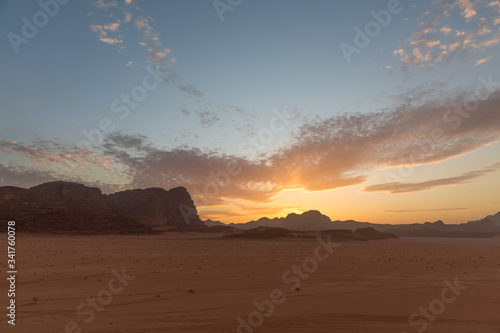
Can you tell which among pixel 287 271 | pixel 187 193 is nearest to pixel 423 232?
pixel 187 193

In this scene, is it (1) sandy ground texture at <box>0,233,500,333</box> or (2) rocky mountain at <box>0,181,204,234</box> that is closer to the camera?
(1) sandy ground texture at <box>0,233,500,333</box>

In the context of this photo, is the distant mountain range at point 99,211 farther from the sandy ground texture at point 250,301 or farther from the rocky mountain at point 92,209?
the sandy ground texture at point 250,301

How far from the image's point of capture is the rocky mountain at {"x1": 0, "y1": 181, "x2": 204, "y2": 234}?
78000 millimetres

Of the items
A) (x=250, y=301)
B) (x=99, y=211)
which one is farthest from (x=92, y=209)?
(x=250, y=301)

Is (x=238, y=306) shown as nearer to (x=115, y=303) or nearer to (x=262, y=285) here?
(x=262, y=285)

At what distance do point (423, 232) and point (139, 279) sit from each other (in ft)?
572

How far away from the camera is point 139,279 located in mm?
13398

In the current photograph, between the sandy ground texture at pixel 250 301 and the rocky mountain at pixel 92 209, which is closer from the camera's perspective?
the sandy ground texture at pixel 250 301

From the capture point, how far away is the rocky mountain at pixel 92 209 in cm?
7800

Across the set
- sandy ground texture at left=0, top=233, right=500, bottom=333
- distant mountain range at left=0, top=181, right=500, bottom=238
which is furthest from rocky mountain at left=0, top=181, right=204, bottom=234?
sandy ground texture at left=0, top=233, right=500, bottom=333

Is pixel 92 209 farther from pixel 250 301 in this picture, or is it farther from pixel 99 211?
pixel 250 301

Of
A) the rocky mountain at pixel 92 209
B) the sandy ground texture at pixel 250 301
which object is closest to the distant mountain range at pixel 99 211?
the rocky mountain at pixel 92 209

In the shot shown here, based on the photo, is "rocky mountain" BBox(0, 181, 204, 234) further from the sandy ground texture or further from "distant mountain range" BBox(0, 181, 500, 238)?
the sandy ground texture

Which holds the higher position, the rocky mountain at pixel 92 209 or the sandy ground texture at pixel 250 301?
the rocky mountain at pixel 92 209
